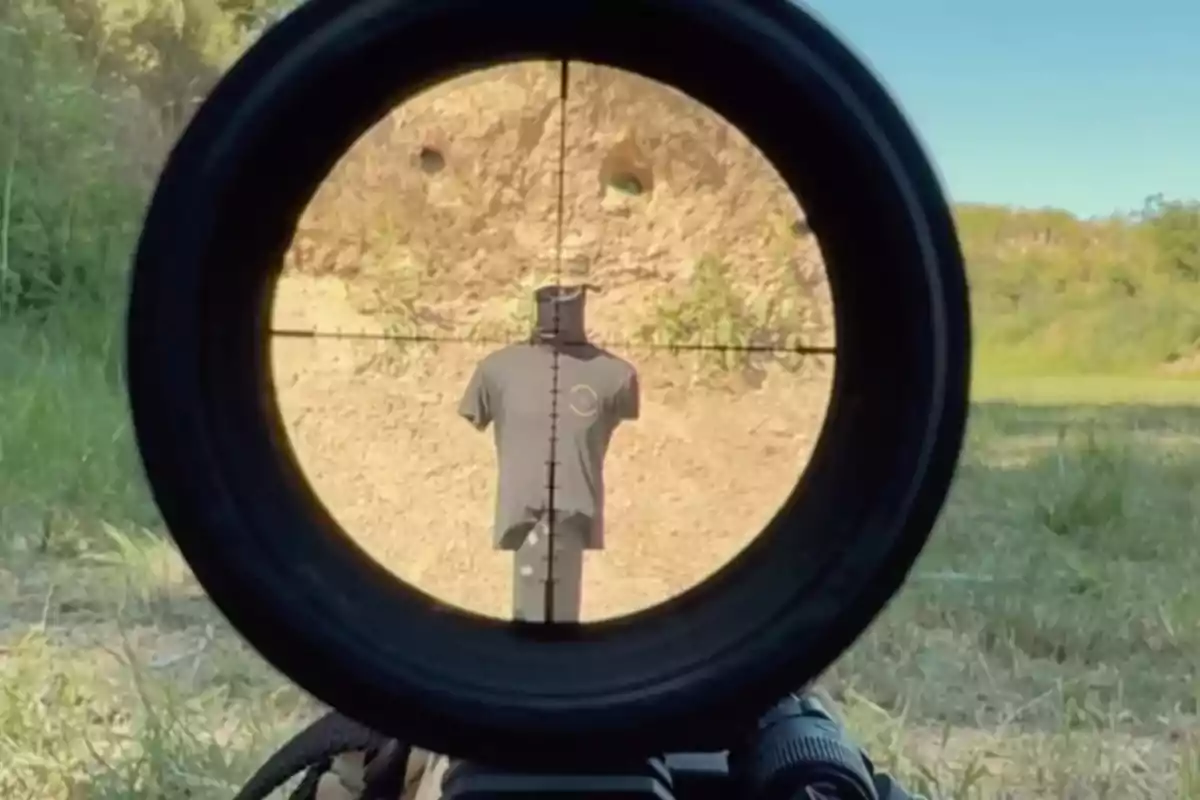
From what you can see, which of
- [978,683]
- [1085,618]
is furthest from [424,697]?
[1085,618]

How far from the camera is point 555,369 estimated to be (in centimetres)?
65

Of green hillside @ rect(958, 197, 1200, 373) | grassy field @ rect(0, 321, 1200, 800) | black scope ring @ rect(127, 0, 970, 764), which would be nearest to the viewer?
black scope ring @ rect(127, 0, 970, 764)

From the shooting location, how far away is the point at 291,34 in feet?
1.84

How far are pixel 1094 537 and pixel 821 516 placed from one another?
115cm

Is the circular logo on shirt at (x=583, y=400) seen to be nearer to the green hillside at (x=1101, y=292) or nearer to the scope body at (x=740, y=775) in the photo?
the scope body at (x=740, y=775)

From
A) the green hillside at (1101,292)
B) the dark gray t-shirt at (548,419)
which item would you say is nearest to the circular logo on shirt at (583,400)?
the dark gray t-shirt at (548,419)

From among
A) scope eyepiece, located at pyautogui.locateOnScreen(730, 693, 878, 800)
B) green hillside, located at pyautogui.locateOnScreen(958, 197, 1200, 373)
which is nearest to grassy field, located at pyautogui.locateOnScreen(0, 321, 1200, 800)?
green hillside, located at pyautogui.locateOnScreen(958, 197, 1200, 373)

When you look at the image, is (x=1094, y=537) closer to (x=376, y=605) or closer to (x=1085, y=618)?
(x=1085, y=618)

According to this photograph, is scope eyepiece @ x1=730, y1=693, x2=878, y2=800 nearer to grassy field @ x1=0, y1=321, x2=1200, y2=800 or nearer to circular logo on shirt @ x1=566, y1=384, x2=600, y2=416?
circular logo on shirt @ x1=566, y1=384, x2=600, y2=416

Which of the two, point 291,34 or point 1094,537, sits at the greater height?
point 291,34

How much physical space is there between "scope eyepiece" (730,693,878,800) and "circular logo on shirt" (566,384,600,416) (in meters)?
0.13

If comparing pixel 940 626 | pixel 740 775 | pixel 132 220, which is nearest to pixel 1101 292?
pixel 940 626

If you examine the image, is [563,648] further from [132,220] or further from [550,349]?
[132,220]

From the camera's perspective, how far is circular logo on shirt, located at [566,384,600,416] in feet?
2.11
